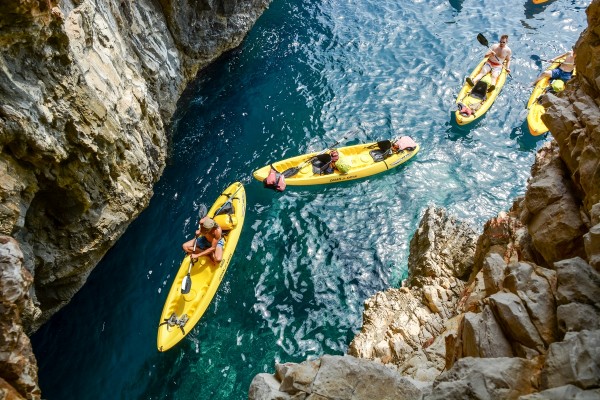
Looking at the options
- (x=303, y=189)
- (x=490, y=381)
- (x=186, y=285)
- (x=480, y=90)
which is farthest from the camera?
(x=480, y=90)

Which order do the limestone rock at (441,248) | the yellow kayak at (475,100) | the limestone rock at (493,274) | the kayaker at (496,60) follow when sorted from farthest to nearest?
A: the kayaker at (496,60) → the yellow kayak at (475,100) → the limestone rock at (441,248) → the limestone rock at (493,274)

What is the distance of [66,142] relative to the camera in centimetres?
943

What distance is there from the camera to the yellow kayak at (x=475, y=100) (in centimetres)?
1609

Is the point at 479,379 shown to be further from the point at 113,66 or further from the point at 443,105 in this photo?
the point at 443,105

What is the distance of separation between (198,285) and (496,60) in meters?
15.3

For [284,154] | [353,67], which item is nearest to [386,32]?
[353,67]

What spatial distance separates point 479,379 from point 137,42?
1367 cm

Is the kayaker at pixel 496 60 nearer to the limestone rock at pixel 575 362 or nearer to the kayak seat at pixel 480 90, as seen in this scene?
the kayak seat at pixel 480 90

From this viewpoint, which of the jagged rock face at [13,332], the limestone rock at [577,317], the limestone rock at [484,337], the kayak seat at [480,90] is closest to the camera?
the limestone rock at [577,317]

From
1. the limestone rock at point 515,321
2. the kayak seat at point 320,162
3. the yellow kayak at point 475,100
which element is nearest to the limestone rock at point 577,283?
the limestone rock at point 515,321

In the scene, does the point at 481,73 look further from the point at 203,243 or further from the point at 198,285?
the point at 198,285

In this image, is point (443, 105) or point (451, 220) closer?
point (451, 220)

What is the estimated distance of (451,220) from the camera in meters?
11.5

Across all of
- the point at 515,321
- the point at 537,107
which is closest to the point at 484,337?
the point at 515,321
